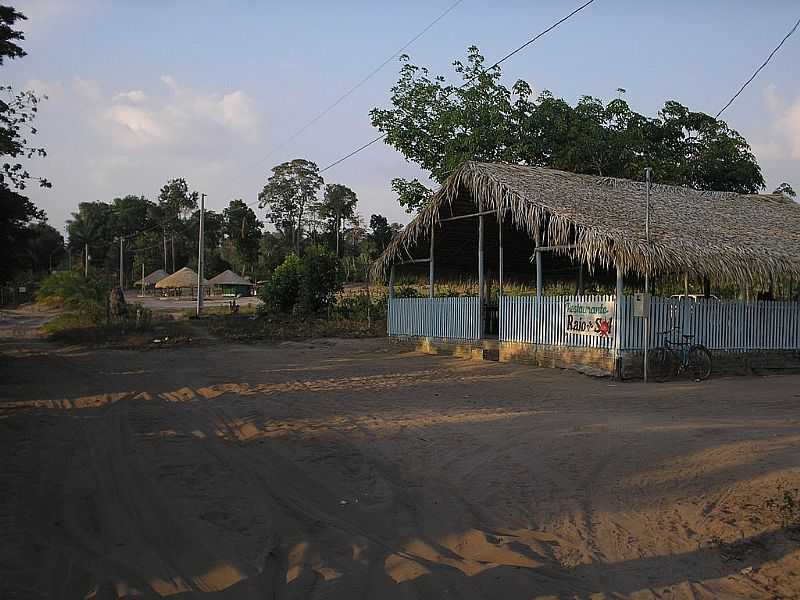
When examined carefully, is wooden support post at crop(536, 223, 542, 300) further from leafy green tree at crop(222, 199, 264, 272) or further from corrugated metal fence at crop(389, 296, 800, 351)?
leafy green tree at crop(222, 199, 264, 272)

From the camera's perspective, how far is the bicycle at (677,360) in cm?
1499

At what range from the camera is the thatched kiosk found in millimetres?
14891

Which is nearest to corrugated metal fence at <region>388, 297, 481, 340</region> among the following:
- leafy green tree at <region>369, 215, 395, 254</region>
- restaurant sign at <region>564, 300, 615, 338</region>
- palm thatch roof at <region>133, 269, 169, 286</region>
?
restaurant sign at <region>564, 300, 615, 338</region>

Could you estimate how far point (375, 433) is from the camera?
29.2 ft

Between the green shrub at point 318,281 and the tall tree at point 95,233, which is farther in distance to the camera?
the tall tree at point 95,233

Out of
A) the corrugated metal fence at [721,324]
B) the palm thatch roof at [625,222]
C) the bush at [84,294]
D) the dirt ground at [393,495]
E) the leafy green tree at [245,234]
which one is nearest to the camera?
the dirt ground at [393,495]

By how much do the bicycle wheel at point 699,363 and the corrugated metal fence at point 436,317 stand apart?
17.7 ft

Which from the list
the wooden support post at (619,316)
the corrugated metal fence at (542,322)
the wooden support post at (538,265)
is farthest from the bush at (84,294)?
the wooden support post at (619,316)

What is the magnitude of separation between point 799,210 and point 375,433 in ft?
61.9

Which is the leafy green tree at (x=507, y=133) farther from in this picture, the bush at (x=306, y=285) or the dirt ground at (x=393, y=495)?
the dirt ground at (x=393, y=495)

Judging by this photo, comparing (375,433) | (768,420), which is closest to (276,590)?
(375,433)

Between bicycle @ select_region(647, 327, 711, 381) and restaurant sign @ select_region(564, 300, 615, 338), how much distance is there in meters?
1.03

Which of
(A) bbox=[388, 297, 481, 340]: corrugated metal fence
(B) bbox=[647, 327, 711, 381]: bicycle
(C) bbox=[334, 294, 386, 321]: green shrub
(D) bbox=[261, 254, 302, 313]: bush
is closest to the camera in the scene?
(B) bbox=[647, 327, 711, 381]: bicycle

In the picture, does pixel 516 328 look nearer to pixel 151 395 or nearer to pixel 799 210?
pixel 151 395
